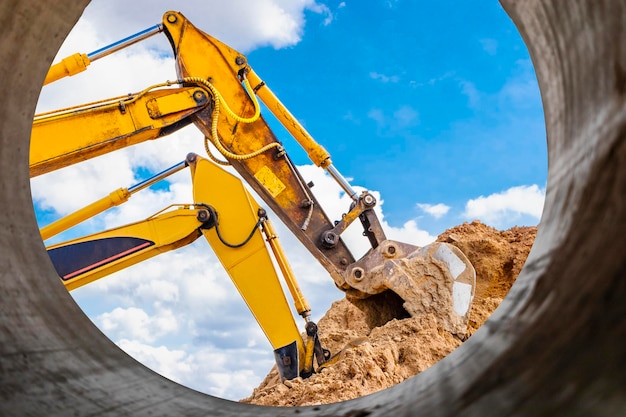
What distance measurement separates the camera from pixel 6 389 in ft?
3.39

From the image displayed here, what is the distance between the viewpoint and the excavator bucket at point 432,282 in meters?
5.56

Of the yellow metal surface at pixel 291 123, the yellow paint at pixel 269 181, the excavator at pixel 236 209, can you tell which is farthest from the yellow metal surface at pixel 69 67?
the yellow paint at pixel 269 181

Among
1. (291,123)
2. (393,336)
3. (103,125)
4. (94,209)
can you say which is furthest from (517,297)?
(291,123)

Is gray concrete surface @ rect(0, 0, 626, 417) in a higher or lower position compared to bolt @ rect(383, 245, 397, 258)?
lower

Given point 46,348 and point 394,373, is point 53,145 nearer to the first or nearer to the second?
point 394,373

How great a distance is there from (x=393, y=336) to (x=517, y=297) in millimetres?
4290

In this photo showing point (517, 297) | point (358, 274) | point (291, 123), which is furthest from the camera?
point (291, 123)

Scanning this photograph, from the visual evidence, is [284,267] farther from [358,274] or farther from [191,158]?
[191,158]

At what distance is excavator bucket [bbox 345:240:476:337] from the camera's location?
219 inches

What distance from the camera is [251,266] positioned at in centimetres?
550

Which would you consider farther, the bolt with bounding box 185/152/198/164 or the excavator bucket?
the bolt with bounding box 185/152/198/164

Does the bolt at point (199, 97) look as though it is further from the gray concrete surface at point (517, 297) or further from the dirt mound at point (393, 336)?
the gray concrete surface at point (517, 297)

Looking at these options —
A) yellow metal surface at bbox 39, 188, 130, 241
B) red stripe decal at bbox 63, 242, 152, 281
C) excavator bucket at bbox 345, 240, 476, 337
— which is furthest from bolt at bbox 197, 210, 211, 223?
excavator bucket at bbox 345, 240, 476, 337

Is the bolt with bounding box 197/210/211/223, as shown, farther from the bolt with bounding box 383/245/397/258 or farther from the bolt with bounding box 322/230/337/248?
the bolt with bounding box 383/245/397/258
